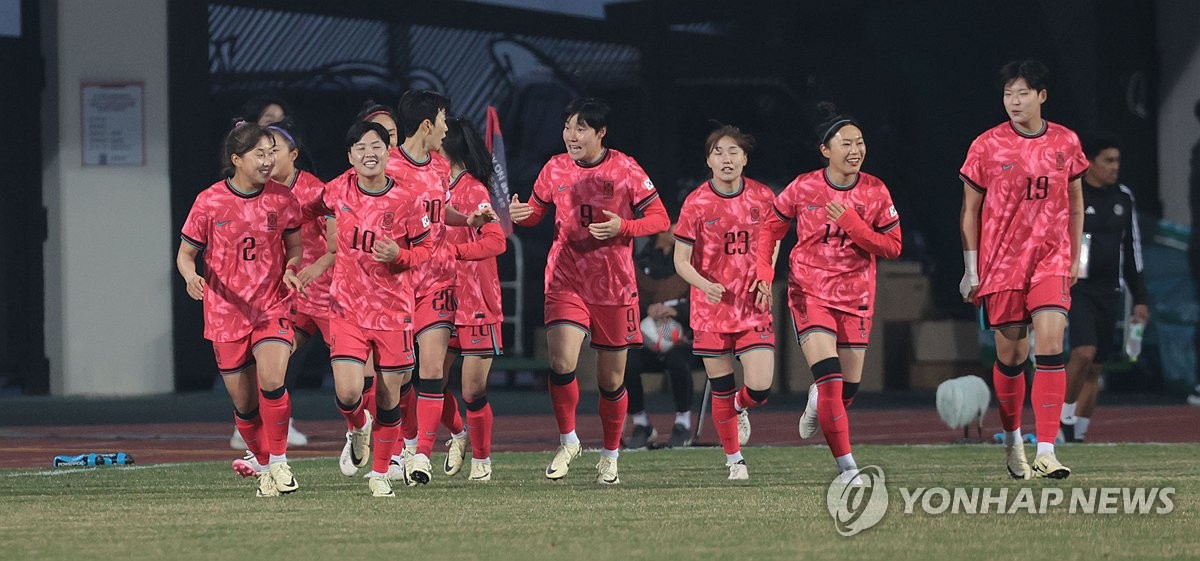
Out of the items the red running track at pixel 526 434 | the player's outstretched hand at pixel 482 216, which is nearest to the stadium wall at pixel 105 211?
the red running track at pixel 526 434

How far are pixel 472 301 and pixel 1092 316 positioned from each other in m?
4.64

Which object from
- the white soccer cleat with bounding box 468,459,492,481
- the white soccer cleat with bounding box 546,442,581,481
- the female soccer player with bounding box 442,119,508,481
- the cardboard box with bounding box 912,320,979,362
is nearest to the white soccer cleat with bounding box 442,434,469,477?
the female soccer player with bounding box 442,119,508,481

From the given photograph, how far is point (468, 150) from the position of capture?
10.4 m

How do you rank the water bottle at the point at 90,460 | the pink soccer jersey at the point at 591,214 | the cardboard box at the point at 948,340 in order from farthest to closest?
the cardboard box at the point at 948,340 → the water bottle at the point at 90,460 → the pink soccer jersey at the point at 591,214

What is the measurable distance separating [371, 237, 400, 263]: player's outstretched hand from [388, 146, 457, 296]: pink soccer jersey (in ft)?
1.27

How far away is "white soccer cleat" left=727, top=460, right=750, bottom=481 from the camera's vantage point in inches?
392

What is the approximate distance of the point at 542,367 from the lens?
20.1 metres

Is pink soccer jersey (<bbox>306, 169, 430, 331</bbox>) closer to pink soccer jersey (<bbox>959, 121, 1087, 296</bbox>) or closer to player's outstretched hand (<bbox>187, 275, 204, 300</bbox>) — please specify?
player's outstretched hand (<bbox>187, 275, 204, 300</bbox>)

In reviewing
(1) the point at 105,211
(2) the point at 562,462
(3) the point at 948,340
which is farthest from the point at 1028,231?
(1) the point at 105,211

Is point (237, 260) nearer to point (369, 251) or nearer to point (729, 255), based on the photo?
point (369, 251)

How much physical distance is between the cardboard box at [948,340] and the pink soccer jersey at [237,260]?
11.7m

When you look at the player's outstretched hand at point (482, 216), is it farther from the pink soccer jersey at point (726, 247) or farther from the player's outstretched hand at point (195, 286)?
the player's outstretched hand at point (195, 286)

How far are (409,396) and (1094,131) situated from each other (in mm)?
11466

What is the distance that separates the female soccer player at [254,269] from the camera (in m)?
9.05
